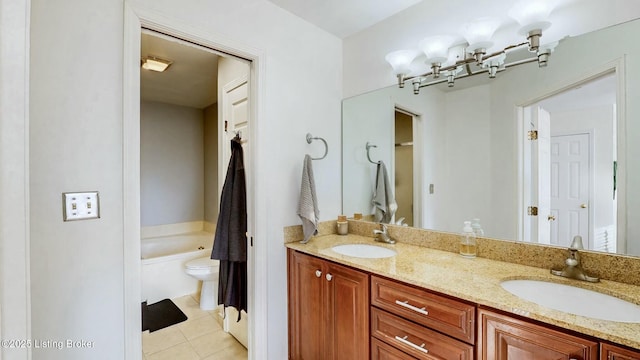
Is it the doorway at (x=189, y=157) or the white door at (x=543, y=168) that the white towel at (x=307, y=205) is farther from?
the white door at (x=543, y=168)

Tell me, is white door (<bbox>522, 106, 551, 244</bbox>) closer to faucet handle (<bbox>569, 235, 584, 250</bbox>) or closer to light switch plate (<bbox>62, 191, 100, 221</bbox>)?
faucet handle (<bbox>569, 235, 584, 250</bbox>)

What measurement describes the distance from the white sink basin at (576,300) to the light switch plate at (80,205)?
174cm

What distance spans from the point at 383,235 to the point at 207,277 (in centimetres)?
184

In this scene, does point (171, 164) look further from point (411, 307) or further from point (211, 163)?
point (411, 307)

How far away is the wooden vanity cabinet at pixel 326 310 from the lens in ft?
4.55

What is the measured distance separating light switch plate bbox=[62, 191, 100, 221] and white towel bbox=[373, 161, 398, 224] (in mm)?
1637

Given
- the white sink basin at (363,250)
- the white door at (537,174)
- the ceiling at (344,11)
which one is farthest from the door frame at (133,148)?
the white door at (537,174)

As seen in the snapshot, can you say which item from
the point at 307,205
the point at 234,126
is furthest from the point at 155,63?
the point at 307,205

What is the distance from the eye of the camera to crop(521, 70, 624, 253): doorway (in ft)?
3.88

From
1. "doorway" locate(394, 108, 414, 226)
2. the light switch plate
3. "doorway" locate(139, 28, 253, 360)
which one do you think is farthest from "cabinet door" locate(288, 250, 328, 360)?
the light switch plate

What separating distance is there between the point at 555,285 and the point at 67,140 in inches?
81.4

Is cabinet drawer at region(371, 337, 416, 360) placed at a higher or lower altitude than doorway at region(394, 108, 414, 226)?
lower

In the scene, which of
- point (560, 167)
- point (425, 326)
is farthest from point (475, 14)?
point (425, 326)

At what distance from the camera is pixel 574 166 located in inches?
51.8
